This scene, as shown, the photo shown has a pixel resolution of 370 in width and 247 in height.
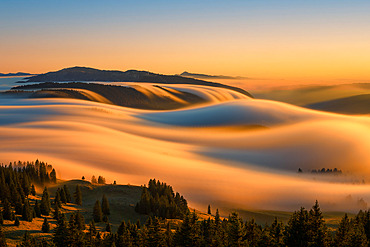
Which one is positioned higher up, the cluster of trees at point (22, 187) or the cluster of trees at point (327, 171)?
the cluster of trees at point (327, 171)

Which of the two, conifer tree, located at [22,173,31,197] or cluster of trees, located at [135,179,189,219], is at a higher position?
conifer tree, located at [22,173,31,197]

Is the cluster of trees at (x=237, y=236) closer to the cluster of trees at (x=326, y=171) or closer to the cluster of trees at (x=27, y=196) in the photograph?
the cluster of trees at (x=27, y=196)

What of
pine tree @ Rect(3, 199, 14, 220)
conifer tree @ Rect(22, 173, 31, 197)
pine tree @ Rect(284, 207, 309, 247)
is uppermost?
conifer tree @ Rect(22, 173, 31, 197)

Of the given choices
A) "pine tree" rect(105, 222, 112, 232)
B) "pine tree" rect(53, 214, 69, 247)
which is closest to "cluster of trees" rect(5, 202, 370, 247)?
"pine tree" rect(53, 214, 69, 247)

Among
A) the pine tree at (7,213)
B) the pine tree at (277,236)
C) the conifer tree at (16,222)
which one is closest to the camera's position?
the pine tree at (277,236)

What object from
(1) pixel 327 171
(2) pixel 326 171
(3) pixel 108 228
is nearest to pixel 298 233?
Answer: (3) pixel 108 228

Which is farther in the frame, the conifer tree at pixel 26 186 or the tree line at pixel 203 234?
the conifer tree at pixel 26 186

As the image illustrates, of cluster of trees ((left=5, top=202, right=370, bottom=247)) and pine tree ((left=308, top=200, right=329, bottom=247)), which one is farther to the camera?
cluster of trees ((left=5, top=202, right=370, bottom=247))

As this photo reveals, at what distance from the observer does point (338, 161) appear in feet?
519

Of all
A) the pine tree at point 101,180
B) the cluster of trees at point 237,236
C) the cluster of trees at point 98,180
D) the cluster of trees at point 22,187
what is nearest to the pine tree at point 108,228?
the cluster of trees at point 237,236

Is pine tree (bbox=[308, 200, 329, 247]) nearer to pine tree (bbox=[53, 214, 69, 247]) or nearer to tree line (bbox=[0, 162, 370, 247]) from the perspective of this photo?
tree line (bbox=[0, 162, 370, 247])

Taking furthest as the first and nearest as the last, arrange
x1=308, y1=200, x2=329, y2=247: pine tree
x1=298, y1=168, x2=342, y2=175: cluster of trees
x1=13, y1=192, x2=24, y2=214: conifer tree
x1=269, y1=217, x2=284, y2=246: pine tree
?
1. x1=298, y1=168, x2=342, y2=175: cluster of trees
2. x1=13, y1=192, x2=24, y2=214: conifer tree
3. x1=269, y1=217, x2=284, y2=246: pine tree
4. x1=308, y1=200, x2=329, y2=247: pine tree

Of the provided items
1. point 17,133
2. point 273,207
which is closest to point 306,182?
point 273,207

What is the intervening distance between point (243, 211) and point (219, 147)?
8453 cm
